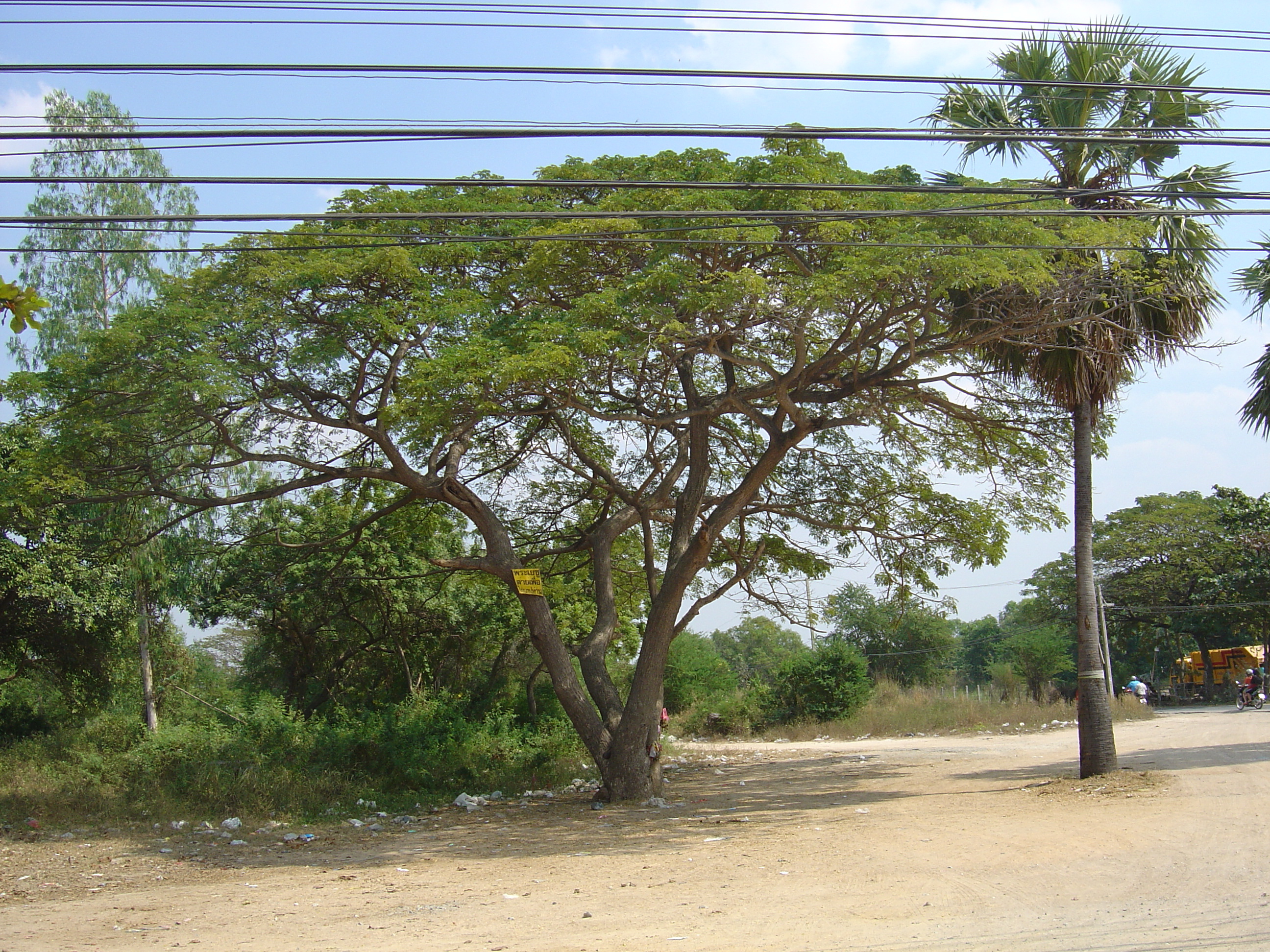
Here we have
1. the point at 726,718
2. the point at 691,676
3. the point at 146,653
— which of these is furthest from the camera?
the point at 691,676

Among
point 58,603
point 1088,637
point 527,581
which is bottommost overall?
point 1088,637

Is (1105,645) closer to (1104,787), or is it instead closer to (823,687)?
(823,687)

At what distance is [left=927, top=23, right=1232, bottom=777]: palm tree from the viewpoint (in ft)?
39.9

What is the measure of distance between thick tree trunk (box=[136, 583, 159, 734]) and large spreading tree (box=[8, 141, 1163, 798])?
16.4 feet

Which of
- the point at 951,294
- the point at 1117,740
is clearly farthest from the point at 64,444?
the point at 1117,740

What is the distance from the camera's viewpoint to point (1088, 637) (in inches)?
515

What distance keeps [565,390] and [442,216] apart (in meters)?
4.17

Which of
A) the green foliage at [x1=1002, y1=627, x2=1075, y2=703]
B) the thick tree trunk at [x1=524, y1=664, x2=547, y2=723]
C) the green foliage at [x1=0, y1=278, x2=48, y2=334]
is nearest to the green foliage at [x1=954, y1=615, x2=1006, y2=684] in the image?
the green foliage at [x1=1002, y1=627, x2=1075, y2=703]

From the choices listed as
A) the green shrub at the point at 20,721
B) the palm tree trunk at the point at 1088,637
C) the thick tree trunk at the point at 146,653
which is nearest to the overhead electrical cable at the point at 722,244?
the palm tree trunk at the point at 1088,637

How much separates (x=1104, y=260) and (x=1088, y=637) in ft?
16.5

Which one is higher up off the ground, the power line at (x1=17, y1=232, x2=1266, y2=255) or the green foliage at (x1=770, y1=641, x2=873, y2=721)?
the power line at (x1=17, y1=232, x2=1266, y2=255)

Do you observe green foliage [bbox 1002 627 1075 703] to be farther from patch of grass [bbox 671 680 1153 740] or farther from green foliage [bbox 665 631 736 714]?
green foliage [bbox 665 631 736 714]

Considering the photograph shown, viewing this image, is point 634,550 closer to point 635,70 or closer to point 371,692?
point 371,692

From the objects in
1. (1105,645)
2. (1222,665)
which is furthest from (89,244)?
(1222,665)
